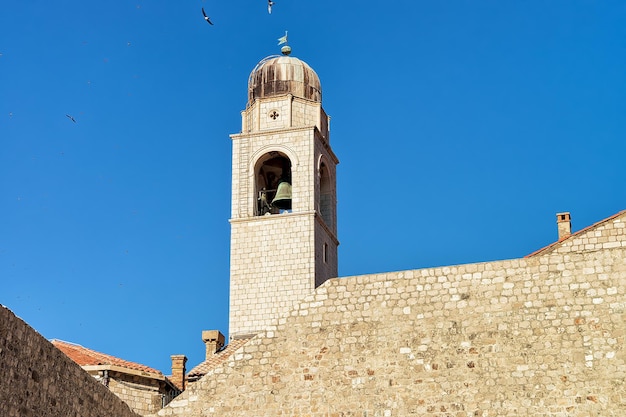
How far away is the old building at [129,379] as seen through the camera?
2203cm

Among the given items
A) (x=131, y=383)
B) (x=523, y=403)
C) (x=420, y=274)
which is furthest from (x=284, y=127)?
(x=523, y=403)

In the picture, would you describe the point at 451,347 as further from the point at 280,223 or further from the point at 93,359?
the point at 280,223

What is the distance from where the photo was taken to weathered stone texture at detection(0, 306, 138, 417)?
11.7 metres

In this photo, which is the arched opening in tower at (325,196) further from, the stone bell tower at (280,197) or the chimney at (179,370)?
the chimney at (179,370)

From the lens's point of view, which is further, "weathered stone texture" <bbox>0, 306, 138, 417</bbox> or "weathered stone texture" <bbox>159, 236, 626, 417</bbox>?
"weathered stone texture" <bbox>159, 236, 626, 417</bbox>

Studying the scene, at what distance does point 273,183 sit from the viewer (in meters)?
35.6

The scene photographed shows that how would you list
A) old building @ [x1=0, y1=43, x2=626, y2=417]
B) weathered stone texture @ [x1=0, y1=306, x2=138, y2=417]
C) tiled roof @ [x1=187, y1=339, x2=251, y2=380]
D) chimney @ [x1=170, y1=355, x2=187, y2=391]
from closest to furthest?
weathered stone texture @ [x1=0, y1=306, x2=138, y2=417]
old building @ [x1=0, y1=43, x2=626, y2=417]
tiled roof @ [x1=187, y1=339, x2=251, y2=380]
chimney @ [x1=170, y1=355, x2=187, y2=391]

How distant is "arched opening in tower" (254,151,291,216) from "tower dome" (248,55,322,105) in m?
2.36

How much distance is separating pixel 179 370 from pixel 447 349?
1219cm

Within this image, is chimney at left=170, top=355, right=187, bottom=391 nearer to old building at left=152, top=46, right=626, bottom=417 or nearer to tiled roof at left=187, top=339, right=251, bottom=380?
tiled roof at left=187, top=339, right=251, bottom=380

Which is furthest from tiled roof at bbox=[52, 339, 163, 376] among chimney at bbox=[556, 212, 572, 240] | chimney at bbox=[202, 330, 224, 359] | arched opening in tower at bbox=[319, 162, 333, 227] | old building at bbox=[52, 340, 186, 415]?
arched opening in tower at bbox=[319, 162, 333, 227]

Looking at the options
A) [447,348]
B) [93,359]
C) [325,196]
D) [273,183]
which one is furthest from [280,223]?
[447,348]

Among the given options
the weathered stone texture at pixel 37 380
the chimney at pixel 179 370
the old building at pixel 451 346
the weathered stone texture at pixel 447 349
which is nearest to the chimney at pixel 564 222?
the old building at pixel 451 346

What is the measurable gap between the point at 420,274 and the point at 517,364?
228 centimetres
